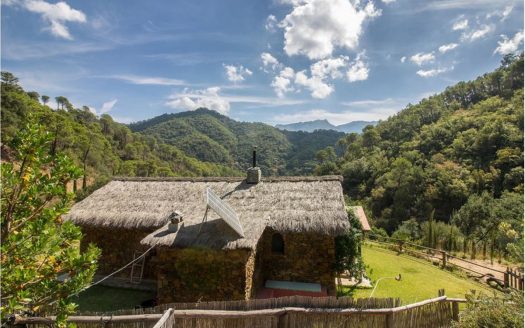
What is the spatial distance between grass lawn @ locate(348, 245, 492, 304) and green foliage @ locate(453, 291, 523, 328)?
4057 mm

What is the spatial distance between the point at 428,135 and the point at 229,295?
2596 inches

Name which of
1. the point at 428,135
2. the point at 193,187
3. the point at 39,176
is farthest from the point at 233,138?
the point at 39,176

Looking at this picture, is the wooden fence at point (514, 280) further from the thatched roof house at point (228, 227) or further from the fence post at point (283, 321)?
the fence post at point (283, 321)

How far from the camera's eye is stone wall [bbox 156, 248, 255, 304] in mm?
8883

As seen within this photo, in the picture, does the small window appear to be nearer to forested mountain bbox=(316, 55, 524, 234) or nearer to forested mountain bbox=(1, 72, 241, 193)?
forested mountain bbox=(1, 72, 241, 193)

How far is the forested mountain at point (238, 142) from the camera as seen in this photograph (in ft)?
406

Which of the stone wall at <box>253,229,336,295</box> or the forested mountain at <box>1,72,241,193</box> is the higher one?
the forested mountain at <box>1,72,241,193</box>

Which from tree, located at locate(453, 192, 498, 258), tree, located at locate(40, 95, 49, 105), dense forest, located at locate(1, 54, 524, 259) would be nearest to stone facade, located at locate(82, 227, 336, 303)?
dense forest, located at locate(1, 54, 524, 259)

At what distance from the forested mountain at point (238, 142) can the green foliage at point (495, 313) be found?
328ft

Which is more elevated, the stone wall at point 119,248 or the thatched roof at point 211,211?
the thatched roof at point 211,211

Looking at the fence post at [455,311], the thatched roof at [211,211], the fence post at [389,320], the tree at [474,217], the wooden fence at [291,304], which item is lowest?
the tree at [474,217]

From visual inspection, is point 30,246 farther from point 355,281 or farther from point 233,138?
point 233,138

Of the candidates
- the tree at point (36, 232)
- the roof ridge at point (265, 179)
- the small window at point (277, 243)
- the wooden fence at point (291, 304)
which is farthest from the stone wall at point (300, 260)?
the tree at point (36, 232)

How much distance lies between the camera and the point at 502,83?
79.8 m
